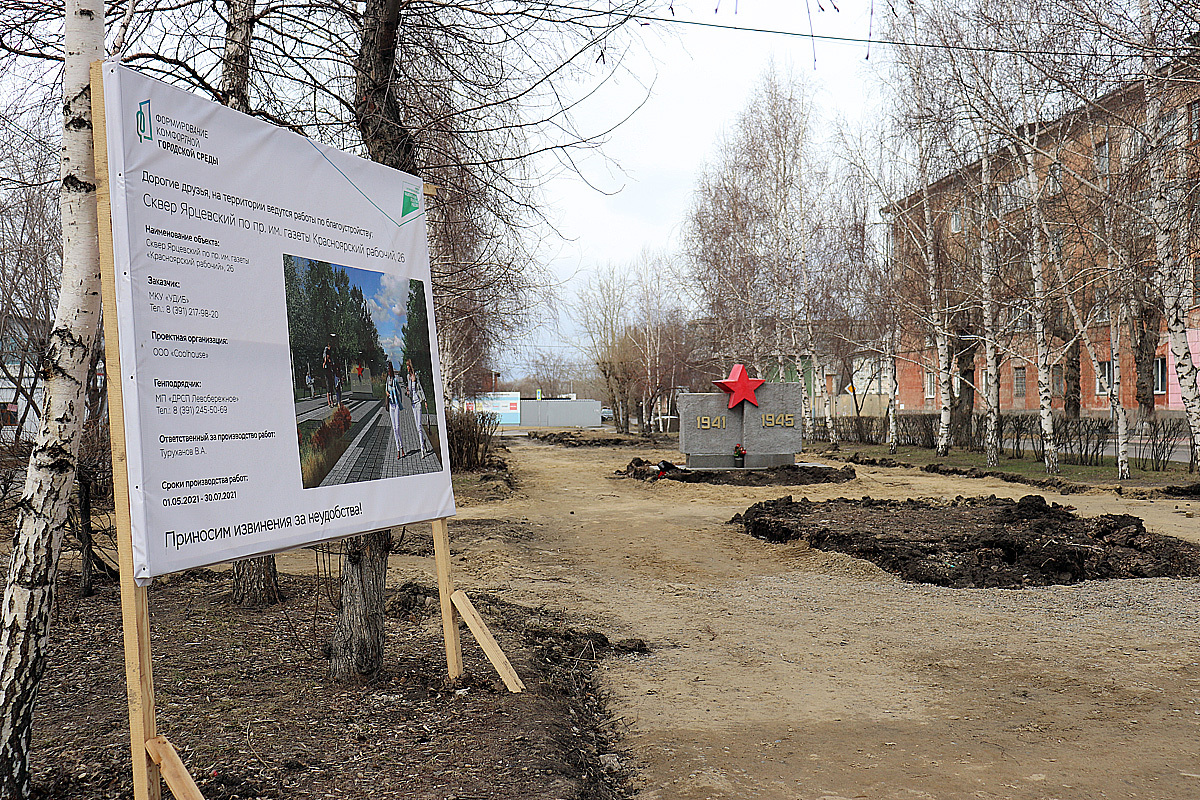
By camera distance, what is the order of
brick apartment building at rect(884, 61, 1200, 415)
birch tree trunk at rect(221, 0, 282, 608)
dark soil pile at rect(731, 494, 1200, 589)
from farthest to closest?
brick apartment building at rect(884, 61, 1200, 415), dark soil pile at rect(731, 494, 1200, 589), birch tree trunk at rect(221, 0, 282, 608)

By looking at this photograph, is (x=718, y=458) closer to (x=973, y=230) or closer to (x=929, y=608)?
(x=973, y=230)

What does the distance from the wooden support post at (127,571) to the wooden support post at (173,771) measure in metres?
0.03

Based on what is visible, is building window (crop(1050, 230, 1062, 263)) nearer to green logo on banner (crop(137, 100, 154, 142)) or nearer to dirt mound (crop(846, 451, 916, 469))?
dirt mound (crop(846, 451, 916, 469))

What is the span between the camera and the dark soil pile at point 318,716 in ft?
10.1

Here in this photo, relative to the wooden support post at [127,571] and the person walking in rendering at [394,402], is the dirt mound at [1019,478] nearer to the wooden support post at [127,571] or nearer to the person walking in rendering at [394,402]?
the person walking in rendering at [394,402]

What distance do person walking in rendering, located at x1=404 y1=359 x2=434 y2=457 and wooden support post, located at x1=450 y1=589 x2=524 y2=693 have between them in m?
0.75

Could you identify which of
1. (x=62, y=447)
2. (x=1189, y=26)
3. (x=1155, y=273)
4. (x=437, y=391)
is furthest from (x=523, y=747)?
(x=1155, y=273)

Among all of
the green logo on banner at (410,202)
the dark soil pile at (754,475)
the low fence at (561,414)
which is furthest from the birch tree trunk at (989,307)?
the low fence at (561,414)

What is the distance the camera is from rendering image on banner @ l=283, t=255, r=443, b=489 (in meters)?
3.26

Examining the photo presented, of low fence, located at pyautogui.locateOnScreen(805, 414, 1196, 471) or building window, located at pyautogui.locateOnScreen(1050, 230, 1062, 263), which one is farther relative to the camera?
low fence, located at pyautogui.locateOnScreen(805, 414, 1196, 471)

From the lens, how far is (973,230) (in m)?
18.3

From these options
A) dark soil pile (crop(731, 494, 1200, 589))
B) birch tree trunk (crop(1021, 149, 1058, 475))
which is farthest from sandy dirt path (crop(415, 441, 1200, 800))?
birch tree trunk (crop(1021, 149, 1058, 475))

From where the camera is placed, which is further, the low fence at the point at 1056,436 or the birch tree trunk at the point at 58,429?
the low fence at the point at 1056,436

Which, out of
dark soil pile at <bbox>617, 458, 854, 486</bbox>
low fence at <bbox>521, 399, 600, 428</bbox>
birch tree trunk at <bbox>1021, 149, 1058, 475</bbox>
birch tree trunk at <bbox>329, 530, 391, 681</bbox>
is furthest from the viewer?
low fence at <bbox>521, 399, 600, 428</bbox>
